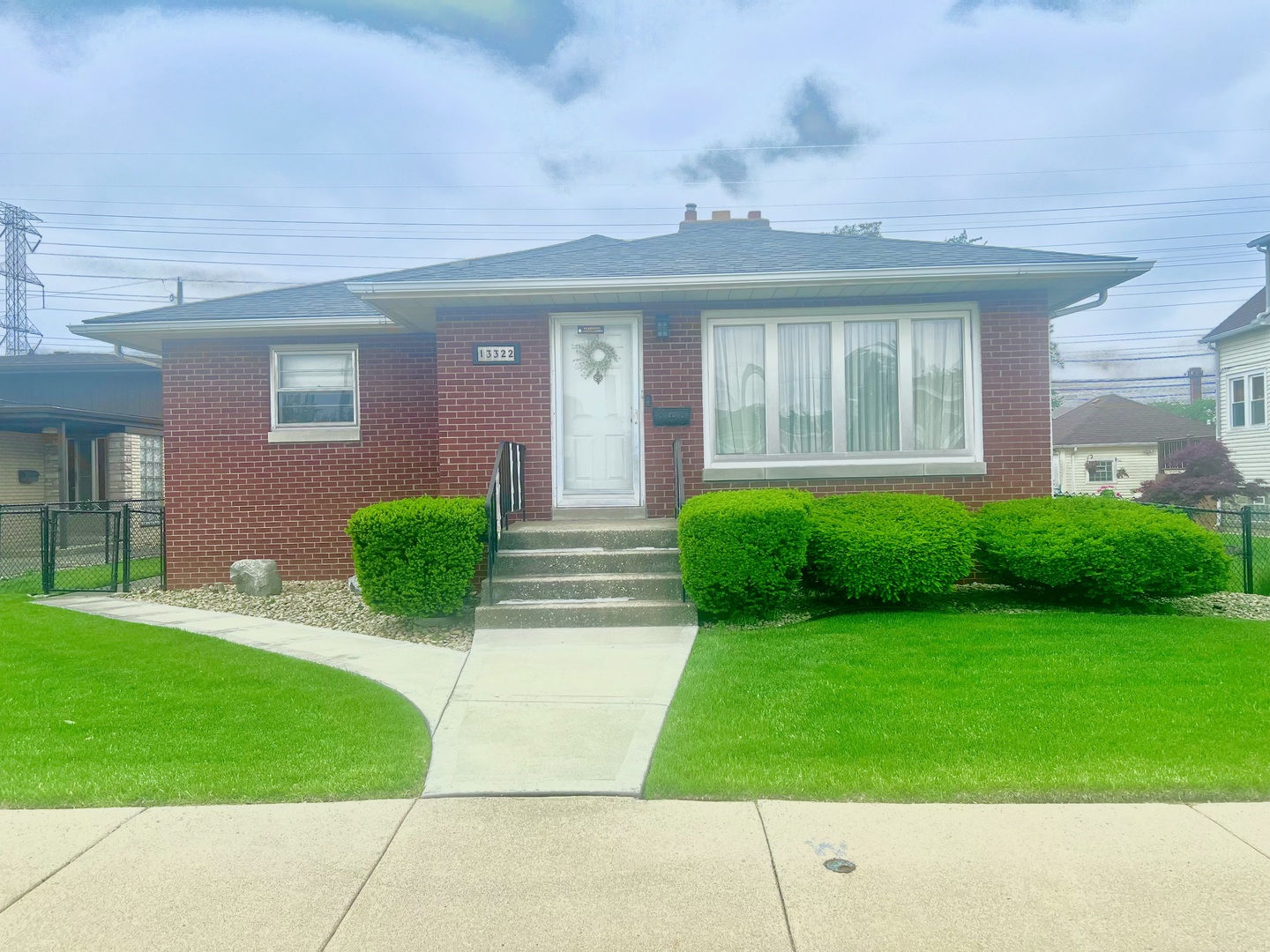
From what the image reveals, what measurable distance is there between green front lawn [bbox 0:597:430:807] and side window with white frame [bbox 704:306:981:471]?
5023 mm

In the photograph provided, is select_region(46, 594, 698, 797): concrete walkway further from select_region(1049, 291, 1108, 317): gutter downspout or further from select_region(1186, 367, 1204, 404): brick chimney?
select_region(1186, 367, 1204, 404): brick chimney

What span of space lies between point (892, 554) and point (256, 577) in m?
7.22

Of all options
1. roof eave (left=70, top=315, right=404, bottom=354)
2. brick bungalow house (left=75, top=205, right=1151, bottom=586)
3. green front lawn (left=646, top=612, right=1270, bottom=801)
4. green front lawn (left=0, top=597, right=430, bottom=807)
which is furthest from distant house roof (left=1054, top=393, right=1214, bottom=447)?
green front lawn (left=0, top=597, right=430, bottom=807)

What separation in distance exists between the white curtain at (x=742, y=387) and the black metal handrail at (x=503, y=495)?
215 cm

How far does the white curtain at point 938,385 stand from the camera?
30.3 feet

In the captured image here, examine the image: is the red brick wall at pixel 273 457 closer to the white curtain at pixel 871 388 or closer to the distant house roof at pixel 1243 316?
the white curtain at pixel 871 388

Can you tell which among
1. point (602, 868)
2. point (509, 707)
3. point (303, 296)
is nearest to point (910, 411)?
point (509, 707)

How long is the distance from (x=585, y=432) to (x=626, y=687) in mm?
4383

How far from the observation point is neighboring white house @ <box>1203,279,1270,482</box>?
22.3m

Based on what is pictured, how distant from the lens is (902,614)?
7363 mm

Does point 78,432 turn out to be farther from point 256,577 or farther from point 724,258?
point 724,258

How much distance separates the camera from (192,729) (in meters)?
4.84

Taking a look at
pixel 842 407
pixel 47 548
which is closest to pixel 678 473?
pixel 842 407

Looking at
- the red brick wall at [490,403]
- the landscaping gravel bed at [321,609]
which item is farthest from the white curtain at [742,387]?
the landscaping gravel bed at [321,609]
